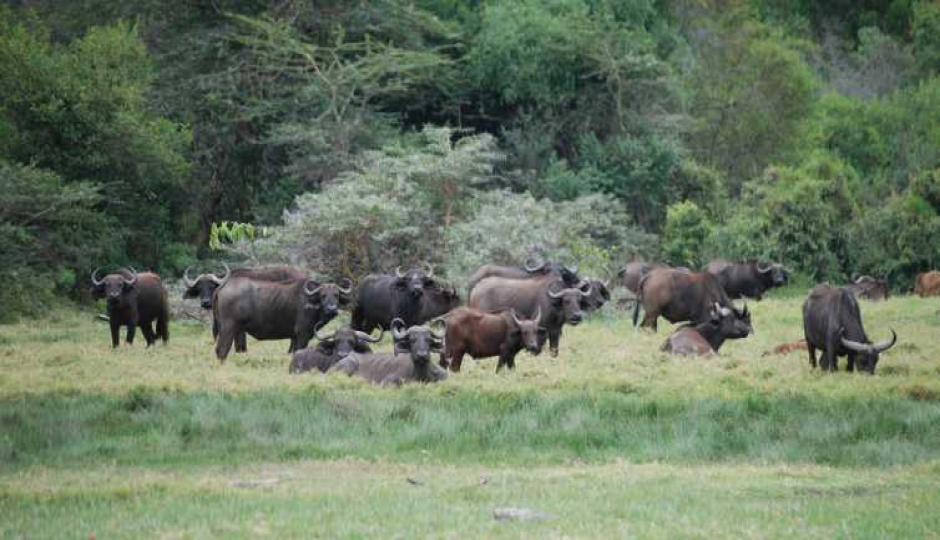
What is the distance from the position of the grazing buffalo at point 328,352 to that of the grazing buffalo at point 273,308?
1615 millimetres

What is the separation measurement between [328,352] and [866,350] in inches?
262

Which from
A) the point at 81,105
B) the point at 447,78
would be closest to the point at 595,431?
the point at 81,105

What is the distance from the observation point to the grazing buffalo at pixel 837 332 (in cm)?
1867

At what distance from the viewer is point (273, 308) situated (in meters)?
Result: 21.8

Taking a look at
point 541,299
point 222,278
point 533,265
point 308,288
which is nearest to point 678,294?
point 533,265

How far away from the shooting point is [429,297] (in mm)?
24078

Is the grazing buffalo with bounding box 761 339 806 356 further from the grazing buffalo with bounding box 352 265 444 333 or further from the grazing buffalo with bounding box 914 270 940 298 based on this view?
the grazing buffalo with bounding box 914 270 940 298

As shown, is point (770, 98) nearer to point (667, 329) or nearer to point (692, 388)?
point (667, 329)

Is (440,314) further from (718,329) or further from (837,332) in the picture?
(837,332)

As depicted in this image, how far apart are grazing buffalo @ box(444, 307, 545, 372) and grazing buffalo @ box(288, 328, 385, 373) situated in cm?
112

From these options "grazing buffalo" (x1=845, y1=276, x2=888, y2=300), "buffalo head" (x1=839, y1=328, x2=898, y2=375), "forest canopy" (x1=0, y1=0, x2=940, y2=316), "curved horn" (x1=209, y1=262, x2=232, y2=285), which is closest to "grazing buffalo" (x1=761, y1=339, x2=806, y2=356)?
"buffalo head" (x1=839, y1=328, x2=898, y2=375)

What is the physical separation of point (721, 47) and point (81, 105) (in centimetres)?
2628

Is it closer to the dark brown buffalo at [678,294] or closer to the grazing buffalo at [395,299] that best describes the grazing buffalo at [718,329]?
the dark brown buffalo at [678,294]

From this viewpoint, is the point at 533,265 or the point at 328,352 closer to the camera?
the point at 328,352
